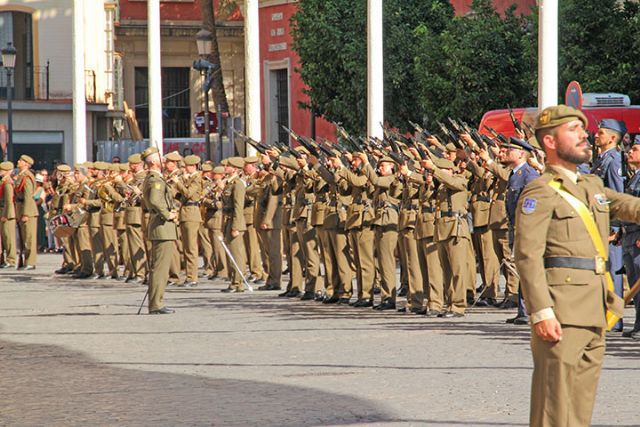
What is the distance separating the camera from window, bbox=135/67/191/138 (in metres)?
59.2

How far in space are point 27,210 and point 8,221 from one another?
517 millimetres

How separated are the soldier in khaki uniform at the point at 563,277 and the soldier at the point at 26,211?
74.2 feet

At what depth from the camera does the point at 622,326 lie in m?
15.3

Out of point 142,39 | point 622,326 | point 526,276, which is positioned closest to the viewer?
point 526,276

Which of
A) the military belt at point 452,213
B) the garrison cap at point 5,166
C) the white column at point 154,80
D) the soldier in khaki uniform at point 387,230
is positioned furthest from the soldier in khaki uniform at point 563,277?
the white column at point 154,80

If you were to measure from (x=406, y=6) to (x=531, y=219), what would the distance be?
34016mm

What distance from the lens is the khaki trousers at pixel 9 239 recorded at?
29969mm

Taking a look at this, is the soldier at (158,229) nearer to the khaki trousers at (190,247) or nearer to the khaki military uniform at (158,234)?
the khaki military uniform at (158,234)

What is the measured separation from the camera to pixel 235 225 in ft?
77.2

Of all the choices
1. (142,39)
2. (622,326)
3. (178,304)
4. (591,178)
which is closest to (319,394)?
(591,178)

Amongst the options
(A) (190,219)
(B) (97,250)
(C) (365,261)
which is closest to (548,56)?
(A) (190,219)

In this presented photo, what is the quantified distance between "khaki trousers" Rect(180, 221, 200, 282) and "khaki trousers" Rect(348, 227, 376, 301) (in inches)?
219

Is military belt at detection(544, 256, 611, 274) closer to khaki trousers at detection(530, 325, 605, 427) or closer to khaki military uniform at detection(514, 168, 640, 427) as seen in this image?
khaki military uniform at detection(514, 168, 640, 427)

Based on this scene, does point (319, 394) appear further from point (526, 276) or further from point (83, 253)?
point (83, 253)
